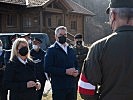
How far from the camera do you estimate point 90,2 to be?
79938 millimetres

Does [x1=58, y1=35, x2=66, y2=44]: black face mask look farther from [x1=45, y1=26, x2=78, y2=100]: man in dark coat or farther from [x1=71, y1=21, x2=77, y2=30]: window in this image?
[x1=71, y1=21, x2=77, y2=30]: window

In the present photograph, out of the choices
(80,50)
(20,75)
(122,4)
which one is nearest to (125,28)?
(122,4)

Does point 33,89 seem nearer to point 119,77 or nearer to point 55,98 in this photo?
point 55,98

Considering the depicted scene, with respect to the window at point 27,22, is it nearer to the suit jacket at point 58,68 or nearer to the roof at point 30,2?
→ the roof at point 30,2

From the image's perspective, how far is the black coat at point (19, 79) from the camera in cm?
586

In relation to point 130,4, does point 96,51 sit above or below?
below

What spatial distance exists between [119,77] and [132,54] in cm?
22

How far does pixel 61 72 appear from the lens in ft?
21.5

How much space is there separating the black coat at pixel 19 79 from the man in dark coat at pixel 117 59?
2.91 m

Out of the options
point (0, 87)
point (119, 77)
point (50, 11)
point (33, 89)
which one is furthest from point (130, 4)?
point (50, 11)

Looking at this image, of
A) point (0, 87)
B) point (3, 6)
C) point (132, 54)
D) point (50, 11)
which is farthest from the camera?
point (50, 11)

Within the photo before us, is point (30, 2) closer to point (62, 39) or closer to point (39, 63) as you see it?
point (39, 63)

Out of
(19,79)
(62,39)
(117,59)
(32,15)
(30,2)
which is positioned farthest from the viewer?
(32,15)

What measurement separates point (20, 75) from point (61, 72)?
918 millimetres
